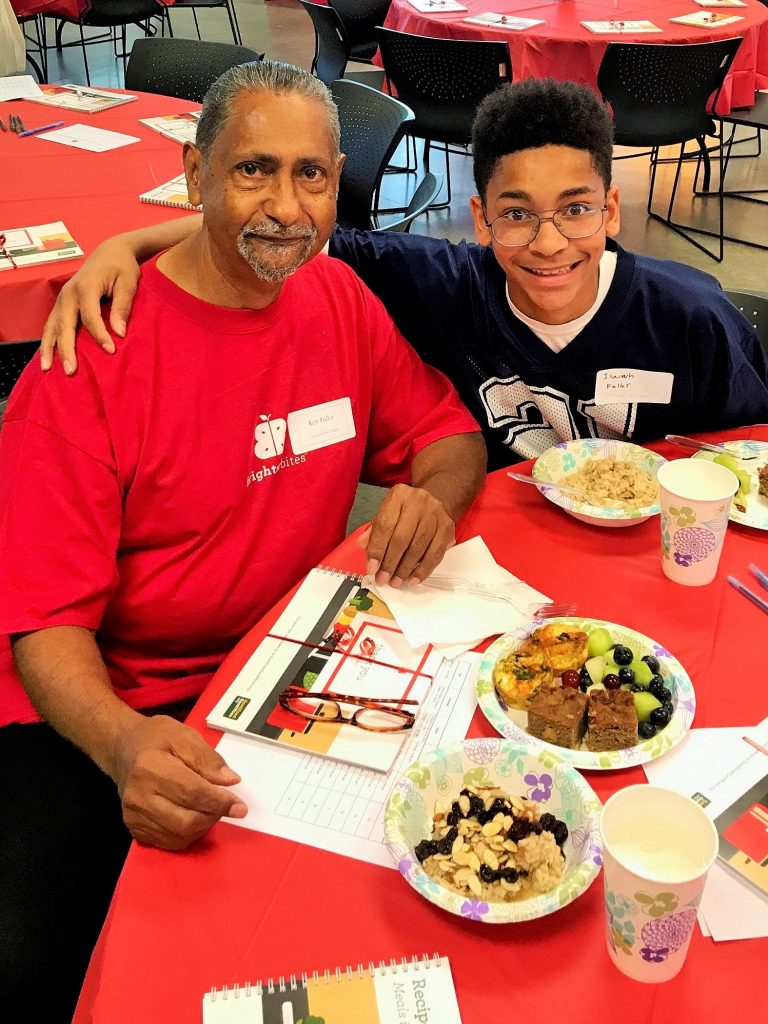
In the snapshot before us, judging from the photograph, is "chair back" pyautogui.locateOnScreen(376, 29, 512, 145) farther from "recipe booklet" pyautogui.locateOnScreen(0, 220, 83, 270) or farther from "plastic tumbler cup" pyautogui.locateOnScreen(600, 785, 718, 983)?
"plastic tumbler cup" pyautogui.locateOnScreen(600, 785, 718, 983)

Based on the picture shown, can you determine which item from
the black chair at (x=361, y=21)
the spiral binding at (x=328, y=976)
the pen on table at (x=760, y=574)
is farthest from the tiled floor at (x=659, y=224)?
the spiral binding at (x=328, y=976)

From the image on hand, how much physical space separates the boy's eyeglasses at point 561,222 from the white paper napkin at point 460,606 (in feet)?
2.03

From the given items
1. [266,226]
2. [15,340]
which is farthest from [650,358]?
[15,340]

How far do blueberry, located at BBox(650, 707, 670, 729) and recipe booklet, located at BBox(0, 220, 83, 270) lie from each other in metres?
2.05

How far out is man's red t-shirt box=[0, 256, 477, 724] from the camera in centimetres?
140

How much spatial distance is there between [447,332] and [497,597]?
0.75 m

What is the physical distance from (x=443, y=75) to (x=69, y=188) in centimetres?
246

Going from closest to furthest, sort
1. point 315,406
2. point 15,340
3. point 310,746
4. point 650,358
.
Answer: point 310,746, point 315,406, point 650,358, point 15,340

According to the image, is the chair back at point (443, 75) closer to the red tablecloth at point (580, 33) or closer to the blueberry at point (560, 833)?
the red tablecloth at point (580, 33)

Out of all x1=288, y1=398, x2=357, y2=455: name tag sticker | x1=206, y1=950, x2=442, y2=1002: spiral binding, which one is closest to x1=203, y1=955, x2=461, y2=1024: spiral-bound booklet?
x1=206, y1=950, x2=442, y2=1002: spiral binding

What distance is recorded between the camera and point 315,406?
1647 millimetres

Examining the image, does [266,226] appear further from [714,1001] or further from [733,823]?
[714,1001]

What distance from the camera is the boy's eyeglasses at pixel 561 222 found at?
165cm

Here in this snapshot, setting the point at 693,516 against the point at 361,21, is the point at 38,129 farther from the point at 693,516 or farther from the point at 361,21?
the point at 361,21
